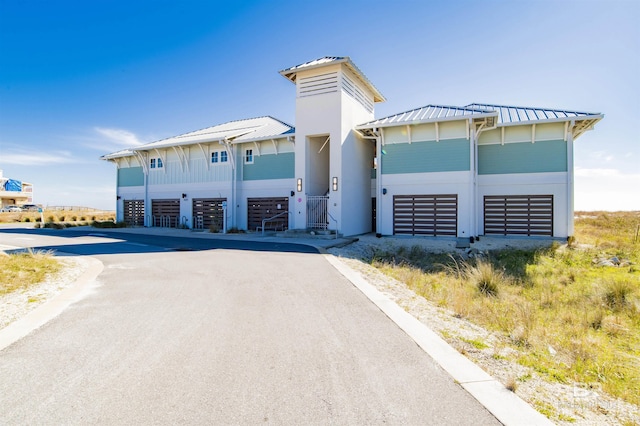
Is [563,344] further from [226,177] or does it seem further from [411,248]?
[226,177]

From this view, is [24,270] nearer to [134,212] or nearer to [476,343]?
[476,343]

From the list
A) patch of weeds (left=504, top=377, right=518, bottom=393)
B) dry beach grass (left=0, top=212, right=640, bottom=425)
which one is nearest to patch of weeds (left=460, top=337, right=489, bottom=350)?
dry beach grass (left=0, top=212, right=640, bottom=425)

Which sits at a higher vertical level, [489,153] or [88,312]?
[489,153]

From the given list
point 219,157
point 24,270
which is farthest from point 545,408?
point 219,157

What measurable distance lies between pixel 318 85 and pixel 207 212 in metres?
11.6

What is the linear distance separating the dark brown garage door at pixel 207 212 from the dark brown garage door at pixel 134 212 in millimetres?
6023

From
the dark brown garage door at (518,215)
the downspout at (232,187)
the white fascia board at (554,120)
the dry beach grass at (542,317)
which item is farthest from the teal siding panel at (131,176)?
the white fascia board at (554,120)

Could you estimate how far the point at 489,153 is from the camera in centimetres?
1877

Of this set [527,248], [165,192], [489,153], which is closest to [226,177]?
[165,192]

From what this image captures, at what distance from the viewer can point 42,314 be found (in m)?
5.36

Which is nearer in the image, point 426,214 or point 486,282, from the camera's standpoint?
point 486,282

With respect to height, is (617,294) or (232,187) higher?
(232,187)

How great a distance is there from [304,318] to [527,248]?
1361cm

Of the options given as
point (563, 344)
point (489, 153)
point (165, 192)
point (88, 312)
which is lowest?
point (563, 344)
